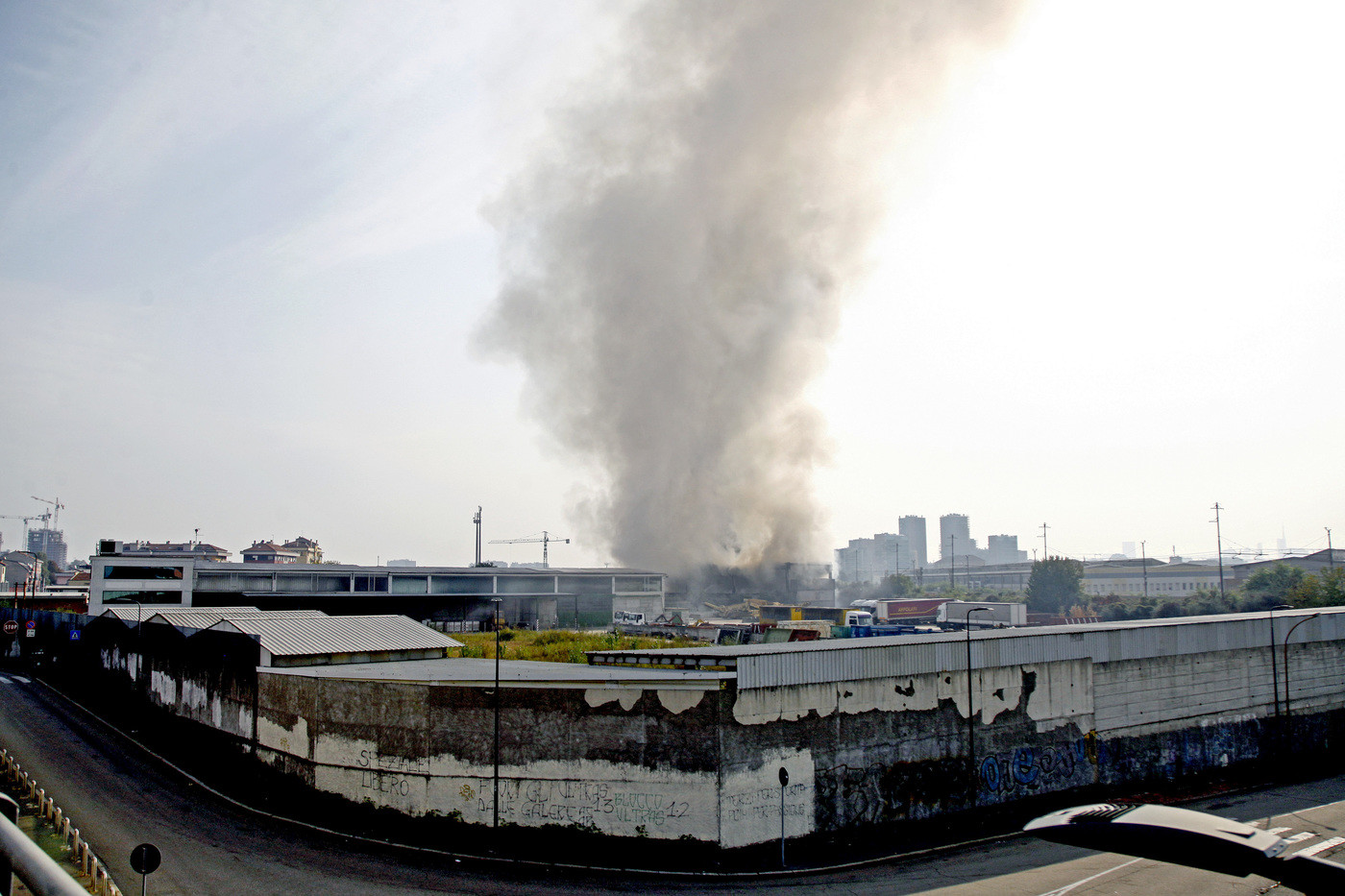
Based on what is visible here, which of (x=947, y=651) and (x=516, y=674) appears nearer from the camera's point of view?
(x=947, y=651)

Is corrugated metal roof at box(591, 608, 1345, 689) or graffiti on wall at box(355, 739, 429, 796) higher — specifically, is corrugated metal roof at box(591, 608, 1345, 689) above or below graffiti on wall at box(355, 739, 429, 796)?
above

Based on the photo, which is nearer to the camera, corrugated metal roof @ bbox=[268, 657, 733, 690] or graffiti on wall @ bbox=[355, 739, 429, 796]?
corrugated metal roof @ bbox=[268, 657, 733, 690]

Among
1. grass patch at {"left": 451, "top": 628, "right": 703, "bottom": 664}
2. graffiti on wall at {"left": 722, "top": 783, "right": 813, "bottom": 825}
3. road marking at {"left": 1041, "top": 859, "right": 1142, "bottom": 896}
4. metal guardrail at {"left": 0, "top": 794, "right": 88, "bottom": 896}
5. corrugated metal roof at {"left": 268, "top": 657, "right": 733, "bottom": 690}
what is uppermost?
metal guardrail at {"left": 0, "top": 794, "right": 88, "bottom": 896}

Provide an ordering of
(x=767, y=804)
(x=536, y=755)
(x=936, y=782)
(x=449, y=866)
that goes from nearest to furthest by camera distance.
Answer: (x=449, y=866)
(x=767, y=804)
(x=536, y=755)
(x=936, y=782)

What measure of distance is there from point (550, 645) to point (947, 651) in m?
27.2

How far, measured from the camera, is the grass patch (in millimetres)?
41050

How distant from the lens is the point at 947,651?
92.3 ft

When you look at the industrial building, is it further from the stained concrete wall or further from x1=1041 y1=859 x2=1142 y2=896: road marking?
x1=1041 y1=859 x2=1142 y2=896: road marking

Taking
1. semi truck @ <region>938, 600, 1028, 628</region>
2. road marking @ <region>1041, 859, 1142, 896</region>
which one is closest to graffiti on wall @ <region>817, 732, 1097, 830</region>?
road marking @ <region>1041, 859, 1142, 896</region>

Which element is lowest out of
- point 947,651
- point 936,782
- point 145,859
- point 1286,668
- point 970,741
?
point 936,782

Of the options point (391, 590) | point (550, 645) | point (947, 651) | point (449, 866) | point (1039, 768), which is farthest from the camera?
point (391, 590)

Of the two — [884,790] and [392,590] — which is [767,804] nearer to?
[884,790]

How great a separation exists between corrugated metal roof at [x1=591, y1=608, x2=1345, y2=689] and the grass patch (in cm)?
805

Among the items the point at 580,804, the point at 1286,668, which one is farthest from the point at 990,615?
the point at 580,804
